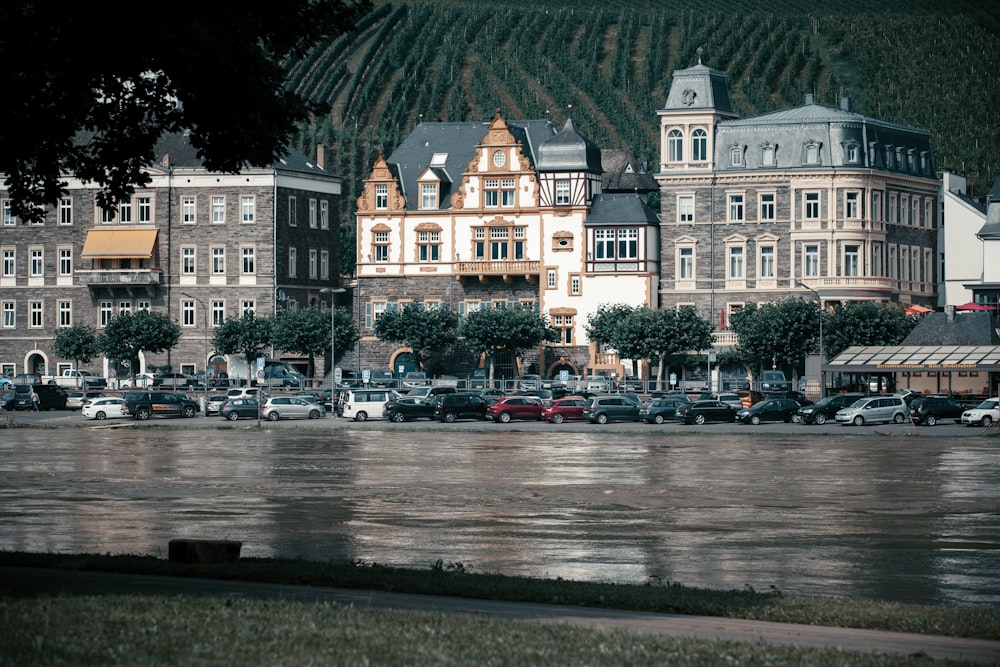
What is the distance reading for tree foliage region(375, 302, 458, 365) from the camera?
121125 millimetres

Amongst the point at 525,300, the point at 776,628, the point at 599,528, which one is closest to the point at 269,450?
the point at 599,528

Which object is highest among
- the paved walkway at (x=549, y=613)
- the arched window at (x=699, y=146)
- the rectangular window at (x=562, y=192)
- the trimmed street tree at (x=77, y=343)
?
the arched window at (x=699, y=146)

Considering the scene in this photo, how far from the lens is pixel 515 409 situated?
8962 cm

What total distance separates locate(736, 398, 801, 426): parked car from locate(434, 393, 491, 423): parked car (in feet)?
42.2

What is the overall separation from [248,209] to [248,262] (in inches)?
153

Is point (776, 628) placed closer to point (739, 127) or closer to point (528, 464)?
point (528, 464)

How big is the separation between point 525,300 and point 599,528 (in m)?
90.4

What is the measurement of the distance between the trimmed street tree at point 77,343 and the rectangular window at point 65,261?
703cm

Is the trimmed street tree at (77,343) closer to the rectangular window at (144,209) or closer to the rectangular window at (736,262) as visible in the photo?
the rectangular window at (144,209)

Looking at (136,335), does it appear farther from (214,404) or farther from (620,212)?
(620,212)

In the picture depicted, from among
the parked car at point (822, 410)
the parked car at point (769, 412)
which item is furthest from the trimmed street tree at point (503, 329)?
the parked car at point (822, 410)

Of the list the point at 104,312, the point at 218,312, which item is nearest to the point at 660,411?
the point at 218,312

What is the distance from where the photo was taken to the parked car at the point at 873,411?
8369 centimetres

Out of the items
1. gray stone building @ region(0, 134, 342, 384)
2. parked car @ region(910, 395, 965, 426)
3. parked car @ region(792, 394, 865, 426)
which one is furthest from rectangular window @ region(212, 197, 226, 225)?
parked car @ region(910, 395, 965, 426)
